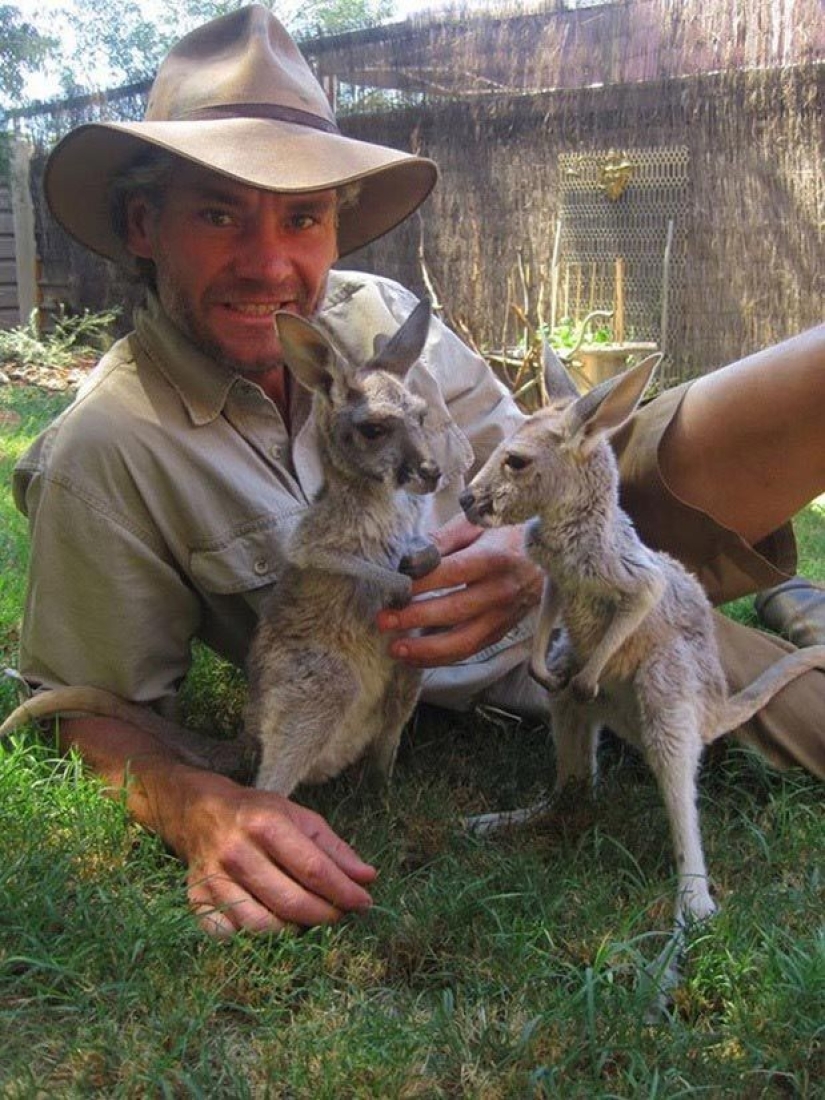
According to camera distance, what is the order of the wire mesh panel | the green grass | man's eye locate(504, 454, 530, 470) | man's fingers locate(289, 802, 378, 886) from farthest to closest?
1. the wire mesh panel
2. man's eye locate(504, 454, 530, 470)
3. man's fingers locate(289, 802, 378, 886)
4. the green grass

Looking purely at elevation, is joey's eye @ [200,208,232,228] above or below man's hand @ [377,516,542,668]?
above

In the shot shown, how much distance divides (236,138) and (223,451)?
806 mm

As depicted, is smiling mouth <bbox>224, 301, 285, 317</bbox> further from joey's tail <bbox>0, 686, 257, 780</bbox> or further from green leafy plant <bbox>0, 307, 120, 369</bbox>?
green leafy plant <bbox>0, 307, 120, 369</bbox>

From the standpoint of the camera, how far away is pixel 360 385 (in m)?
2.83

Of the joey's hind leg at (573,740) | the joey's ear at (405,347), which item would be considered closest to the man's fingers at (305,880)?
the joey's hind leg at (573,740)

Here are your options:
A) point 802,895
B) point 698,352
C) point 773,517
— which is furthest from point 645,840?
point 698,352

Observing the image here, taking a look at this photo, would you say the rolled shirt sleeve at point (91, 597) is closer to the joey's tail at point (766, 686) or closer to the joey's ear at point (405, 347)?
the joey's ear at point (405, 347)

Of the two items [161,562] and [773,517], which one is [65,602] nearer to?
[161,562]

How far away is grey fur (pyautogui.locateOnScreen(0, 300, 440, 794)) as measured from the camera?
109 inches

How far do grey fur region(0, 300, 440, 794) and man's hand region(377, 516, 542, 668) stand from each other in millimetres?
58

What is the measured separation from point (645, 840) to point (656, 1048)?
840 mm

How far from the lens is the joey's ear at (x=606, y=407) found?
250 centimetres

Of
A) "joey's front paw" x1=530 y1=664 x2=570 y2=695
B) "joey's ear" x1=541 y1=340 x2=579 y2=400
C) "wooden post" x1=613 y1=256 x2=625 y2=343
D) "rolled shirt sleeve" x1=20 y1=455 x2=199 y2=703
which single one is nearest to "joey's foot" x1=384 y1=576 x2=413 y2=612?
"joey's front paw" x1=530 y1=664 x2=570 y2=695

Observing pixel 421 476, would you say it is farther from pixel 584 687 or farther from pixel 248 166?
pixel 248 166
